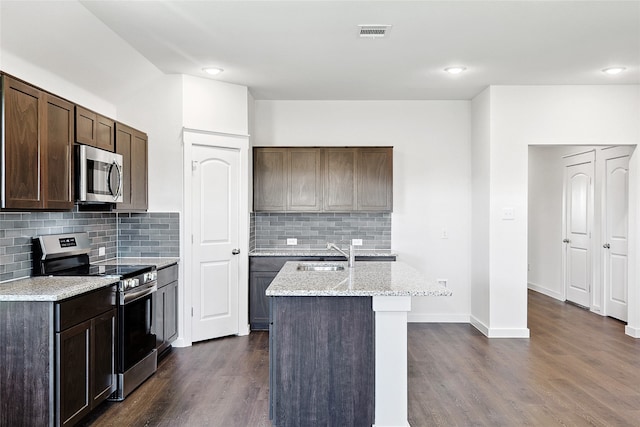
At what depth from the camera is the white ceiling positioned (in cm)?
295

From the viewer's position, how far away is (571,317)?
18.4 feet

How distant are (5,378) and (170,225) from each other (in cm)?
212

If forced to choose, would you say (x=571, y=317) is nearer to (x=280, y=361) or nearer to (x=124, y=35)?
(x=280, y=361)

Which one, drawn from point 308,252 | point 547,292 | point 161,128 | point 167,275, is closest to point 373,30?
point 161,128

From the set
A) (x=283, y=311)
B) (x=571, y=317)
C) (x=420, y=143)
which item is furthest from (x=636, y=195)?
(x=283, y=311)

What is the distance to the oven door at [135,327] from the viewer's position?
3076 mm

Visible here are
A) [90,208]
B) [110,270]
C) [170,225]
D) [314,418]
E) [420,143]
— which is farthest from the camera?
[420,143]

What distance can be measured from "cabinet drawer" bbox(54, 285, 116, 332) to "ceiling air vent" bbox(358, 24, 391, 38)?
103 inches

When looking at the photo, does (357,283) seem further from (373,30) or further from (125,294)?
(373,30)

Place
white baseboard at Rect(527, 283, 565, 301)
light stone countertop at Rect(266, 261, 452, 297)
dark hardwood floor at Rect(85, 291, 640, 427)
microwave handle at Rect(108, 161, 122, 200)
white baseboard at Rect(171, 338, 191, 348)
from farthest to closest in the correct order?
white baseboard at Rect(527, 283, 565, 301) → white baseboard at Rect(171, 338, 191, 348) → microwave handle at Rect(108, 161, 122, 200) → dark hardwood floor at Rect(85, 291, 640, 427) → light stone countertop at Rect(266, 261, 452, 297)

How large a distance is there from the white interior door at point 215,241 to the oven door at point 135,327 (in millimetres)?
813

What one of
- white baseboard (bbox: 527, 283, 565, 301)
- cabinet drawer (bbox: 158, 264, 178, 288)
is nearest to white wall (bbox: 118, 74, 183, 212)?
cabinet drawer (bbox: 158, 264, 178, 288)

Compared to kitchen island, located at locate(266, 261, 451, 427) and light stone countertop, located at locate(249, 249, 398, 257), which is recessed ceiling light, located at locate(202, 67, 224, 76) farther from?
kitchen island, located at locate(266, 261, 451, 427)

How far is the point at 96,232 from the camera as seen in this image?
13.2ft
